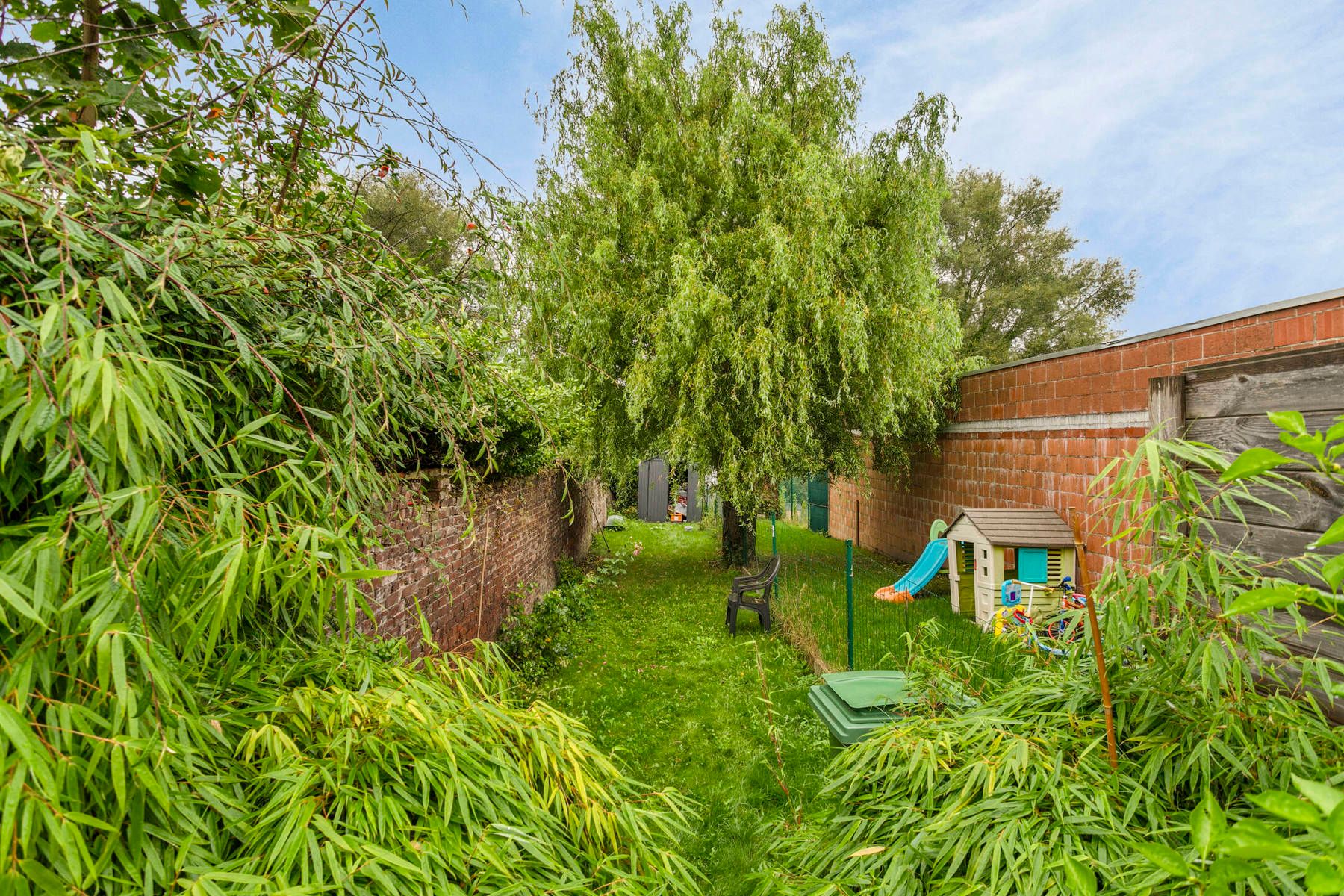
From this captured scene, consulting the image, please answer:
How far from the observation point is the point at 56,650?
1089 millimetres

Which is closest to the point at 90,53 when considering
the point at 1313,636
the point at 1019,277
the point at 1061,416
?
the point at 1313,636

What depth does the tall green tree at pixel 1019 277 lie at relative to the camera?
19.2m

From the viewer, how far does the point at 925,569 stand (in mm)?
8250

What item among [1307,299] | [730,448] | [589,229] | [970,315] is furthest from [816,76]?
[970,315]

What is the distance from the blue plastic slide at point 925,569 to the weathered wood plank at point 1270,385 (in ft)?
21.4

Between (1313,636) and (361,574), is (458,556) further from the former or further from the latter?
(1313,636)

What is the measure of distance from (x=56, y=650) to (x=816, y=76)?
10.0 meters

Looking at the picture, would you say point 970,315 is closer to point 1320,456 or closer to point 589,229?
point 589,229

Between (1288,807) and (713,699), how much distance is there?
15.9 feet

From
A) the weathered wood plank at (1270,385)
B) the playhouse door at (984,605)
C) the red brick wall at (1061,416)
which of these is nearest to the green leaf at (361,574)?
the weathered wood plank at (1270,385)

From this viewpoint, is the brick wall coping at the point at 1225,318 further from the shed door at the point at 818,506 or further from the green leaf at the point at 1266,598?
the shed door at the point at 818,506

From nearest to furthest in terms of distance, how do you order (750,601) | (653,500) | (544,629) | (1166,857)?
(1166,857) < (544,629) < (750,601) < (653,500)

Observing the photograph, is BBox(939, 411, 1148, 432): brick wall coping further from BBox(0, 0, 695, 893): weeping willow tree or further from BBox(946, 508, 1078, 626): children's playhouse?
Answer: BBox(0, 0, 695, 893): weeping willow tree

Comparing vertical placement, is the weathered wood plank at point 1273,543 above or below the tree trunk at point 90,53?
below
